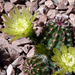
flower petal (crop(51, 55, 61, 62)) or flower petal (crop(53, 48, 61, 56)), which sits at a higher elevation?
flower petal (crop(53, 48, 61, 56))

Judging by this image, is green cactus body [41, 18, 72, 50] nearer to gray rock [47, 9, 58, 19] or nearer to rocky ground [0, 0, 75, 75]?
rocky ground [0, 0, 75, 75]

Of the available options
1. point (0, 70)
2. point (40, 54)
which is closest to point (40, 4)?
point (40, 54)

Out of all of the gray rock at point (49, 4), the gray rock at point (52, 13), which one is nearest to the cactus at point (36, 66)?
the gray rock at point (52, 13)

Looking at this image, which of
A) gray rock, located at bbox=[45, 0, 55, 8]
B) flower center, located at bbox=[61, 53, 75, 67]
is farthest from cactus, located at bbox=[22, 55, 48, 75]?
gray rock, located at bbox=[45, 0, 55, 8]

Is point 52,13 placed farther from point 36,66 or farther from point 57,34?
point 36,66

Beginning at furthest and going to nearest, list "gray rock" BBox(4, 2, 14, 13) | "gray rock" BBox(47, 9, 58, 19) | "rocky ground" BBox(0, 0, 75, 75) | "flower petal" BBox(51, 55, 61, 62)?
1. "gray rock" BBox(4, 2, 14, 13)
2. "gray rock" BBox(47, 9, 58, 19)
3. "rocky ground" BBox(0, 0, 75, 75)
4. "flower petal" BBox(51, 55, 61, 62)

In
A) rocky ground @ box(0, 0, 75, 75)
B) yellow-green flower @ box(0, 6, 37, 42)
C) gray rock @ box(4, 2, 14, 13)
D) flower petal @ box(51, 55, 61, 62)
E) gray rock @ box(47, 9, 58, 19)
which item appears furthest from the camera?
gray rock @ box(4, 2, 14, 13)

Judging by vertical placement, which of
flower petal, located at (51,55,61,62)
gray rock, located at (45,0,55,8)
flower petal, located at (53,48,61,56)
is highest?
gray rock, located at (45,0,55,8)
